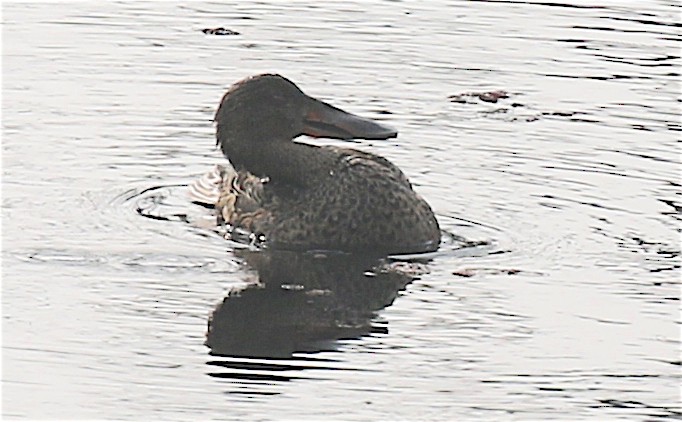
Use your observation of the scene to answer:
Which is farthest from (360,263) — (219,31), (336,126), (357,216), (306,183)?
(219,31)

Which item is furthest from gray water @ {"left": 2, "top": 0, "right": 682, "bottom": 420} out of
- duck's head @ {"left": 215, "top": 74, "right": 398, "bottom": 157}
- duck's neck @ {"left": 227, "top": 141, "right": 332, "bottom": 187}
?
duck's head @ {"left": 215, "top": 74, "right": 398, "bottom": 157}

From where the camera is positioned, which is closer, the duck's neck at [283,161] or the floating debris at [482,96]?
the duck's neck at [283,161]

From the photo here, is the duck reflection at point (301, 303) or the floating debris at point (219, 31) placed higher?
the duck reflection at point (301, 303)

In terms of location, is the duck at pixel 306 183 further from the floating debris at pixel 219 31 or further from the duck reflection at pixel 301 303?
the floating debris at pixel 219 31

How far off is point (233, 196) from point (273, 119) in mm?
485

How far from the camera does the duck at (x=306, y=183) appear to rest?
10547 mm

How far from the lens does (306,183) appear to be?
35.4ft

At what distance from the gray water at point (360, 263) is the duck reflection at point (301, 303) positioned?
0.07 feet

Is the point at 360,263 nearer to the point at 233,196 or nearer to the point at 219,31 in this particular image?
the point at 233,196

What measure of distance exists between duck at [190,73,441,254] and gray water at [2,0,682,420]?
253mm

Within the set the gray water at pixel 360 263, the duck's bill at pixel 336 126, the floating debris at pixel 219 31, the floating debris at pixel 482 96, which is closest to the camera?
the gray water at pixel 360 263

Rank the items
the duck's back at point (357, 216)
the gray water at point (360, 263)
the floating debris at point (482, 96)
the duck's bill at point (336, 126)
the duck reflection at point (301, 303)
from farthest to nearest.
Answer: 1. the floating debris at point (482, 96)
2. the duck's bill at point (336, 126)
3. the duck's back at point (357, 216)
4. the duck reflection at point (301, 303)
5. the gray water at point (360, 263)

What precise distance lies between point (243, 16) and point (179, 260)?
725 cm

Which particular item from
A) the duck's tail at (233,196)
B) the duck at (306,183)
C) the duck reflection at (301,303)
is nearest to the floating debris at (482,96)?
the duck's tail at (233,196)
